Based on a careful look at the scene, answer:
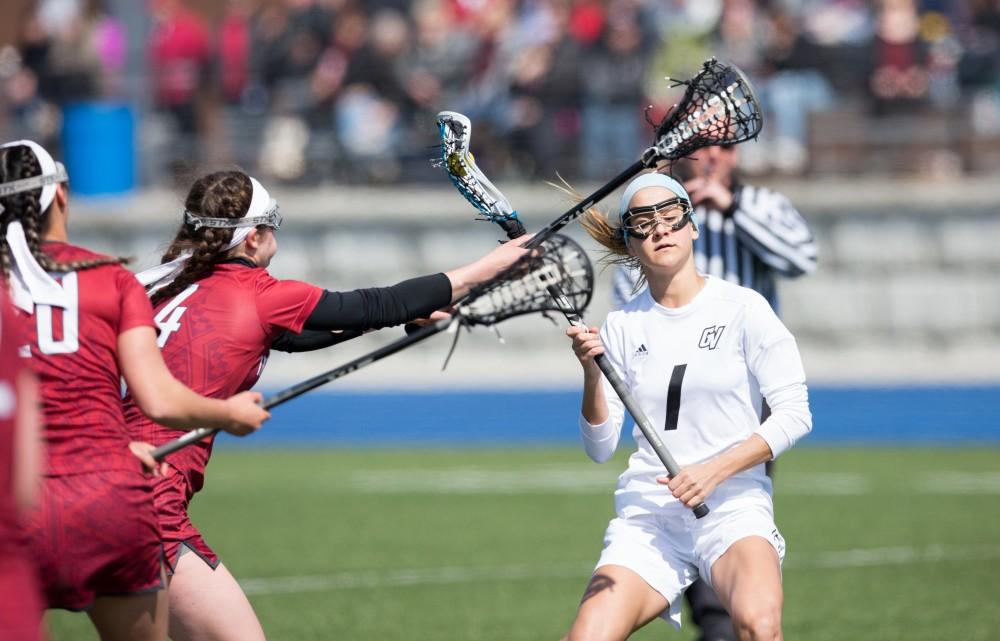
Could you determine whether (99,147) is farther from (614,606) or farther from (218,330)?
(614,606)

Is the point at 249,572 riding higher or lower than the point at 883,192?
lower

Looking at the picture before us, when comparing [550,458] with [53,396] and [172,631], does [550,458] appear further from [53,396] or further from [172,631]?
[53,396]

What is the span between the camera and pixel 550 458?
46.2 feet

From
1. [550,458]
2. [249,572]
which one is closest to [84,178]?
[550,458]

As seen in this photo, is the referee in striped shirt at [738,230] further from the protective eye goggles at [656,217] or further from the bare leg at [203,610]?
the bare leg at [203,610]

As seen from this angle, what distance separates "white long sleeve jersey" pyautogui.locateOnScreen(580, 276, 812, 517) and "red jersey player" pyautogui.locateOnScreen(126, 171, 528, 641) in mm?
625

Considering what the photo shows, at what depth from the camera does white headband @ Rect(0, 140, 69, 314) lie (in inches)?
157

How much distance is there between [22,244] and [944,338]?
12.8 meters

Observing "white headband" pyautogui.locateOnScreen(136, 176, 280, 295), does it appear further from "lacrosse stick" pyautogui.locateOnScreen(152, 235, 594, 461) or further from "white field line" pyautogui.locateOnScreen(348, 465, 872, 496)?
"white field line" pyautogui.locateOnScreen(348, 465, 872, 496)

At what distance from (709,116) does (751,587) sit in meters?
1.65

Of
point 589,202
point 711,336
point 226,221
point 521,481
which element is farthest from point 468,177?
point 521,481

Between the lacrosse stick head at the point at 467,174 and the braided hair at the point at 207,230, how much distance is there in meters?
0.77

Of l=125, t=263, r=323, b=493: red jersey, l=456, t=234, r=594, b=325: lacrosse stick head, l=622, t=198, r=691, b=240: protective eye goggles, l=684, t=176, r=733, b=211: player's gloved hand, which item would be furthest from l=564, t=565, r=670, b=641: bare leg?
l=684, t=176, r=733, b=211: player's gloved hand

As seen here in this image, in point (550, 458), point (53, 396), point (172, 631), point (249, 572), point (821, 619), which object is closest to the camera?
point (53, 396)
